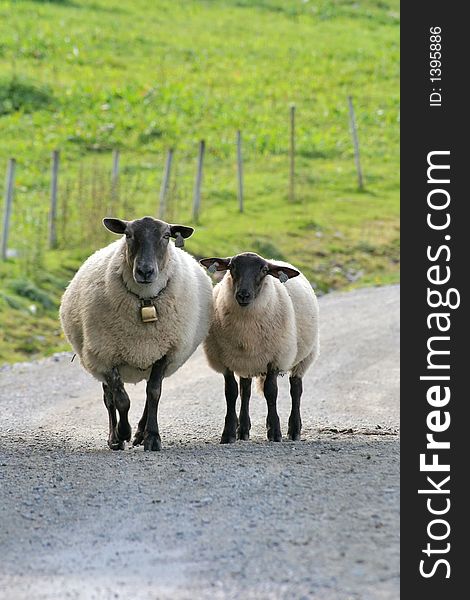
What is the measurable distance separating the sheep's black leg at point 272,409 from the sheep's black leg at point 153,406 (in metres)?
0.99

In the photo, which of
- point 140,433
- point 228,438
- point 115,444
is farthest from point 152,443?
point 140,433

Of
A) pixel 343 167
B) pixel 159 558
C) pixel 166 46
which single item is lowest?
pixel 159 558

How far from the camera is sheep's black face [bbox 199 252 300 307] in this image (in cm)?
1116

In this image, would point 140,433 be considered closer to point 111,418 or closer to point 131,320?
point 111,418

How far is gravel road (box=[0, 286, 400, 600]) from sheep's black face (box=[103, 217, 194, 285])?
5.04ft

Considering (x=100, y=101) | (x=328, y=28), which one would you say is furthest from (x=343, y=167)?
(x=328, y=28)

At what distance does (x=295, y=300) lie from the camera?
40.0 ft

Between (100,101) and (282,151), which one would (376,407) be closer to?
(282,151)

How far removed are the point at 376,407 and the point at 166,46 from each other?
32.4 metres

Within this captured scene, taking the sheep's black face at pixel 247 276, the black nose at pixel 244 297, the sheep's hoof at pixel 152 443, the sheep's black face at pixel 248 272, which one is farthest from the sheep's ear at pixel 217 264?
the sheep's hoof at pixel 152 443

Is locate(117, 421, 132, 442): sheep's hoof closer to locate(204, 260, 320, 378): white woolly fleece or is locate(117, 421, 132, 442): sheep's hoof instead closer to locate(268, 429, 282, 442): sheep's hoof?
locate(204, 260, 320, 378): white woolly fleece

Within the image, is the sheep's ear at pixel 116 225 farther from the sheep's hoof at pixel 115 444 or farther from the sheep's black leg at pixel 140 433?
the sheep's hoof at pixel 115 444

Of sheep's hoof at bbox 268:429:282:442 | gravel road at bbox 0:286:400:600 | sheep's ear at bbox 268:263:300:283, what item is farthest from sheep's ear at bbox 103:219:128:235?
sheep's hoof at bbox 268:429:282:442

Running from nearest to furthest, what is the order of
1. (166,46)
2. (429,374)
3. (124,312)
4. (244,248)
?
1. (429,374)
2. (124,312)
3. (244,248)
4. (166,46)
